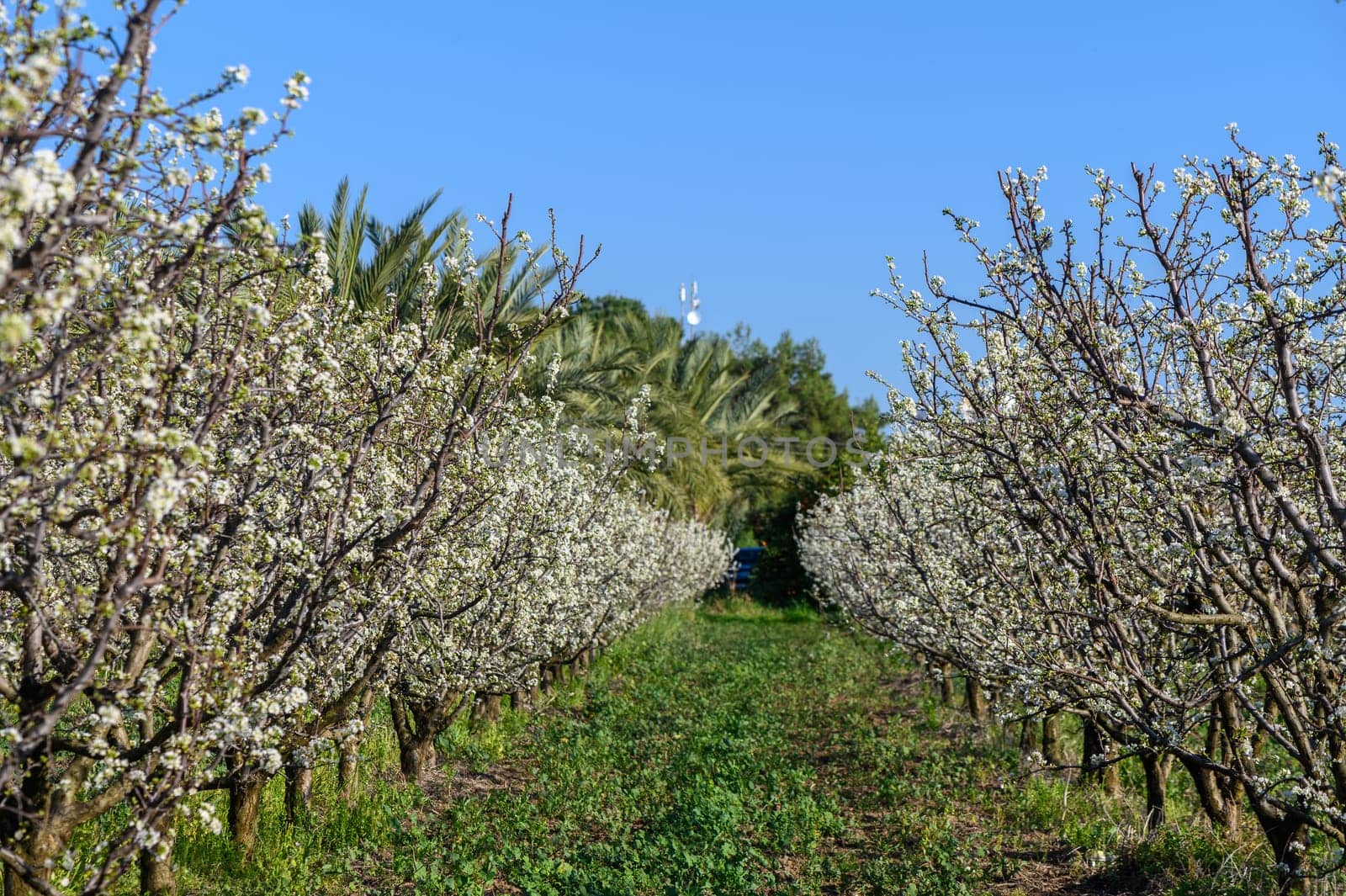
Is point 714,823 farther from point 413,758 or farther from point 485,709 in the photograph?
point 485,709

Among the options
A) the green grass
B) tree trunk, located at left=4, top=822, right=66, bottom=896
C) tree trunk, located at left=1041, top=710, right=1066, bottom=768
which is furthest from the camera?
tree trunk, located at left=1041, top=710, right=1066, bottom=768

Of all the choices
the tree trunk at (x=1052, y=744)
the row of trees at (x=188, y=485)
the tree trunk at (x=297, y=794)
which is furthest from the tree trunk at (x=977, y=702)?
the tree trunk at (x=297, y=794)

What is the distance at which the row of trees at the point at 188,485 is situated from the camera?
275cm

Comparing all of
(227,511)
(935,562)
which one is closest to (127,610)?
(227,511)

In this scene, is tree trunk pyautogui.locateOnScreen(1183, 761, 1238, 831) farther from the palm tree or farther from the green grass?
the palm tree

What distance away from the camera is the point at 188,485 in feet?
8.83

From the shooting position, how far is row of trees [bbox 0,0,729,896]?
2754 millimetres

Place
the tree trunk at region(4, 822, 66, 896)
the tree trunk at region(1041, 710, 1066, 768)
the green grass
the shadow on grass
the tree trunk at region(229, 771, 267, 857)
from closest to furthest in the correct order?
the tree trunk at region(4, 822, 66, 896) → the tree trunk at region(229, 771, 267, 857) → the green grass → the tree trunk at region(1041, 710, 1066, 768) → the shadow on grass

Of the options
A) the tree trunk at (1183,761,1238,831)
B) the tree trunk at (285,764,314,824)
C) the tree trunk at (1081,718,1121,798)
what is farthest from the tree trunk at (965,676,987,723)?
the tree trunk at (285,764,314,824)

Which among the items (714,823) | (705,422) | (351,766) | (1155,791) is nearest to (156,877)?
(351,766)

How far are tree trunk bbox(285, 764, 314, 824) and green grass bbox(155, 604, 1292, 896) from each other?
0.41 feet

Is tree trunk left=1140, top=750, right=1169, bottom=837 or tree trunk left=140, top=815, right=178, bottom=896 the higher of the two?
tree trunk left=1140, top=750, right=1169, bottom=837

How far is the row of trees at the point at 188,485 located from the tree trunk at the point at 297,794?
3cm

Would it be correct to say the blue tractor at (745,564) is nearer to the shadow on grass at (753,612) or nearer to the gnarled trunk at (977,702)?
the shadow on grass at (753,612)
